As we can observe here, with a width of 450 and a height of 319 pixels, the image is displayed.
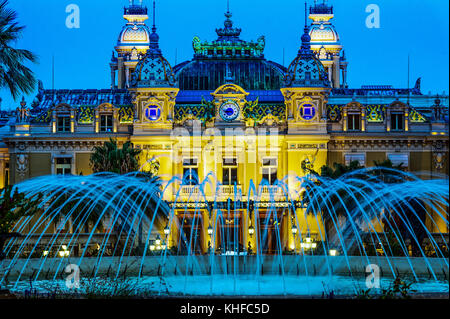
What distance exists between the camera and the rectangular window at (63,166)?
6156 centimetres

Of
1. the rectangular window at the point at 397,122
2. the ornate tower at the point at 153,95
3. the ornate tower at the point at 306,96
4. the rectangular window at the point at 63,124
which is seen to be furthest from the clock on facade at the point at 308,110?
the rectangular window at the point at 63,124

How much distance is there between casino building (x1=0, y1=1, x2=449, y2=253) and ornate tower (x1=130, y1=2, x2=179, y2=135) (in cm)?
7

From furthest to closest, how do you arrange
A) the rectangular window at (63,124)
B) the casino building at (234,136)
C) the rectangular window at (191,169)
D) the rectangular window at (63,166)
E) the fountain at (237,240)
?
the rectangular window at (63,124), the rectangular window at (63,166), the rectangular window at (191,169), the casino building at (234,136), the fountain at (237,240)

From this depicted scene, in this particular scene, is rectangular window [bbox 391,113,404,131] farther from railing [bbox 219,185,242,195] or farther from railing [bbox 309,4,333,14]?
railing [bbox 309,4,333,14]

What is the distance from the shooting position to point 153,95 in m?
60.6

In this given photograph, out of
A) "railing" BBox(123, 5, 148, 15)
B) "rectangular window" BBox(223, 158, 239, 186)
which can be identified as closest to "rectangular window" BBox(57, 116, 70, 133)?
"rectangular window" BBox(223, 158, 239, 186)

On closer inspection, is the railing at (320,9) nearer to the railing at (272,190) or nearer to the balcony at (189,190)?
the railing at (272,190)

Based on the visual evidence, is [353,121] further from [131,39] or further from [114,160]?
[131,39]

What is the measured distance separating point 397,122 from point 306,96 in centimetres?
669

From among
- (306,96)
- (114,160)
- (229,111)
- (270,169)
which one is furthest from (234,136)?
(114,160)

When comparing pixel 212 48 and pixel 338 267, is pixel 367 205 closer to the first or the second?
pixel 338 267

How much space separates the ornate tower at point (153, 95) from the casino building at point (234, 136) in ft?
0.22
